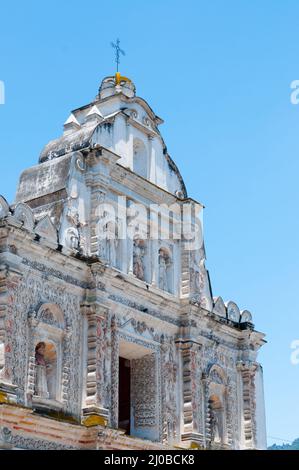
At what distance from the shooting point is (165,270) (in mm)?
23172

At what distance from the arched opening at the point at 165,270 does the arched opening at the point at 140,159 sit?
6.56 ft

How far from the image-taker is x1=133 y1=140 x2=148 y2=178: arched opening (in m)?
23.4

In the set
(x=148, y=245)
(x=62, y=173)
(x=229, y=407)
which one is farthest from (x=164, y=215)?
(x=229, y=407)

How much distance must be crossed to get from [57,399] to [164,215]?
632 cm

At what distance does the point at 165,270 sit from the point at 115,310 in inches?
117

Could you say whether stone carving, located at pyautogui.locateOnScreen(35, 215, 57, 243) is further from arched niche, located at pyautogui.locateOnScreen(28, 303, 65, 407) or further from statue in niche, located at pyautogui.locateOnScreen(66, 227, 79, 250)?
arched niche, located at pyautogui.locateOnScreen(28, 303, 65, 407)

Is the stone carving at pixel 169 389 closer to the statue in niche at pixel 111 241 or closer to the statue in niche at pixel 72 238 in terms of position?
the statue in niche at pixel 111 241

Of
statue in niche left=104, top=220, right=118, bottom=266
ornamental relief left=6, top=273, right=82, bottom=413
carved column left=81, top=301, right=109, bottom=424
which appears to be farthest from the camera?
statue in niche left=104, top=220, right=118, bottom=266

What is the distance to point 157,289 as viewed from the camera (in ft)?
72.6

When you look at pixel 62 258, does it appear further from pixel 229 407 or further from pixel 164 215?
pixel 229 407

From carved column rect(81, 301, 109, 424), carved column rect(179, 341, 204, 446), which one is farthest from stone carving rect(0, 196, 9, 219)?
carved column rect(179, 341, 204, 446)

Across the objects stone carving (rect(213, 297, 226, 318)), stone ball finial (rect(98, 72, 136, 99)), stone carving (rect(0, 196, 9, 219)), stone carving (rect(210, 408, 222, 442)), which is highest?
stone ball finial (rect(98, 72, 136, 99))

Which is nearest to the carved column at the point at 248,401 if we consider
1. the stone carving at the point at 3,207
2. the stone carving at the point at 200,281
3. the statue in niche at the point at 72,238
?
the stone carving at the point at 200,281

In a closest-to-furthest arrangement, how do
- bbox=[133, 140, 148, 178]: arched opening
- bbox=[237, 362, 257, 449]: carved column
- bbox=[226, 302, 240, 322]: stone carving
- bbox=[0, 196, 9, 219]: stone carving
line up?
bbox=[0, 196, 9, 219]: stone carving < bbox=[133, 140, 148, 178]: arched opening < bbox=[237, 362, 257, 449]: carved column < bbox=[226, 302, 240, 322]: stone carving
